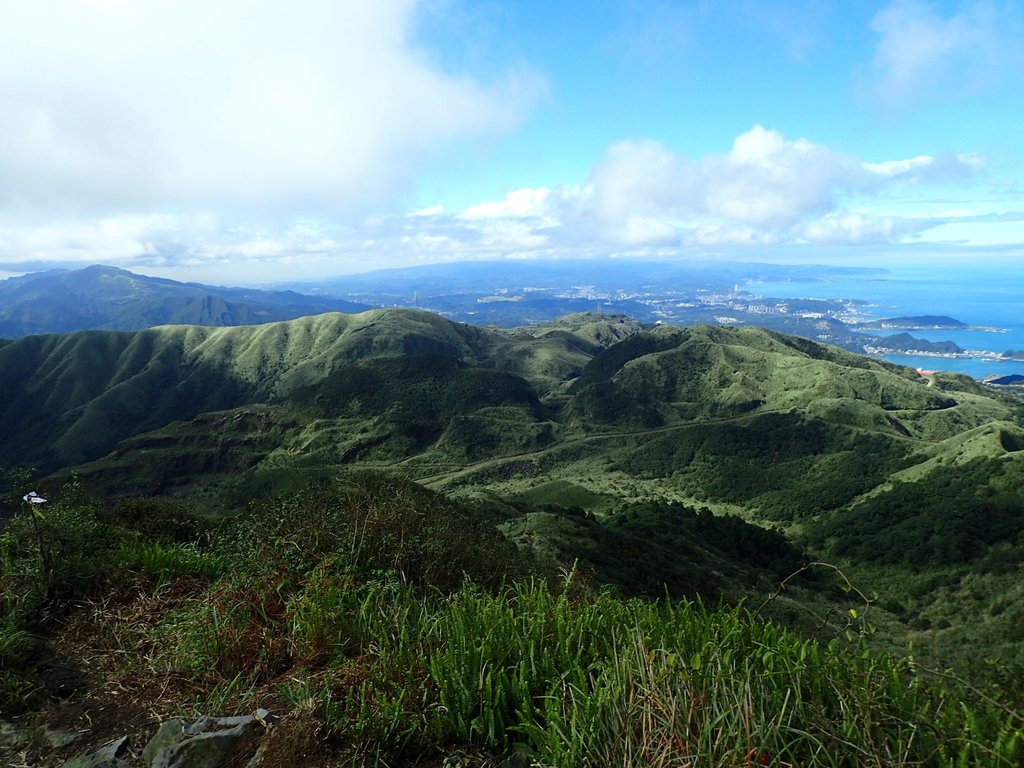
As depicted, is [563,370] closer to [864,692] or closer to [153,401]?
[153,401]

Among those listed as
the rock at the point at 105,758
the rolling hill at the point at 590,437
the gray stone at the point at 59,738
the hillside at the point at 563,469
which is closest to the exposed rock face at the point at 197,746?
the rock at the point at 105,758

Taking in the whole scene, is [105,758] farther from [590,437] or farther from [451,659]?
[590,437]

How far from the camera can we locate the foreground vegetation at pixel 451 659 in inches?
98.8

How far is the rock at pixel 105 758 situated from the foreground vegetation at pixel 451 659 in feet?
1.66

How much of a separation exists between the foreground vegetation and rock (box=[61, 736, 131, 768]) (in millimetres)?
507

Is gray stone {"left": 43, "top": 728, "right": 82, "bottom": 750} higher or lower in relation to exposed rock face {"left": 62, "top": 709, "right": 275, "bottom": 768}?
lower

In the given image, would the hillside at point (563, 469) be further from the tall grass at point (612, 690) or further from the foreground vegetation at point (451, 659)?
the tall grass at point (612, 690)

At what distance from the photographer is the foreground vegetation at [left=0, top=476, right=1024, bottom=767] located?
8.23 feet

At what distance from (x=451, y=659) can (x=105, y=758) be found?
2288mm

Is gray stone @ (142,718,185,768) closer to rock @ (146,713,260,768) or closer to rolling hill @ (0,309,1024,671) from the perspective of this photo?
rock @ (146,713,260,768)

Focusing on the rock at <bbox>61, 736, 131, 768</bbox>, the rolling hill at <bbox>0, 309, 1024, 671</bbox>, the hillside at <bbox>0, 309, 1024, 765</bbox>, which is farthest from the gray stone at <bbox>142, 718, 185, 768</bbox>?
the rolling hill at <bbox>0, 309, 1024, 671</bbox>

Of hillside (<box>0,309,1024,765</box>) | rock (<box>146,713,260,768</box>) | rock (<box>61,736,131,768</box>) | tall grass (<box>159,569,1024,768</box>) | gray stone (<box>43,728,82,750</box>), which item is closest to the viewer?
tall grass (<box>159,569,1024,768</box>)

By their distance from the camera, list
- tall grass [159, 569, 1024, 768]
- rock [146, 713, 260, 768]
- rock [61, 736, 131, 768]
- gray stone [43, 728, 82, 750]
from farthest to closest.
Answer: gray stone [43, 728, 82, 750]
rock [61, 736, 131, 768]
rock [146, 713, 260, 768]
tall grass [159, 569, 1024, 768]

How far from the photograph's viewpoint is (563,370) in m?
194
